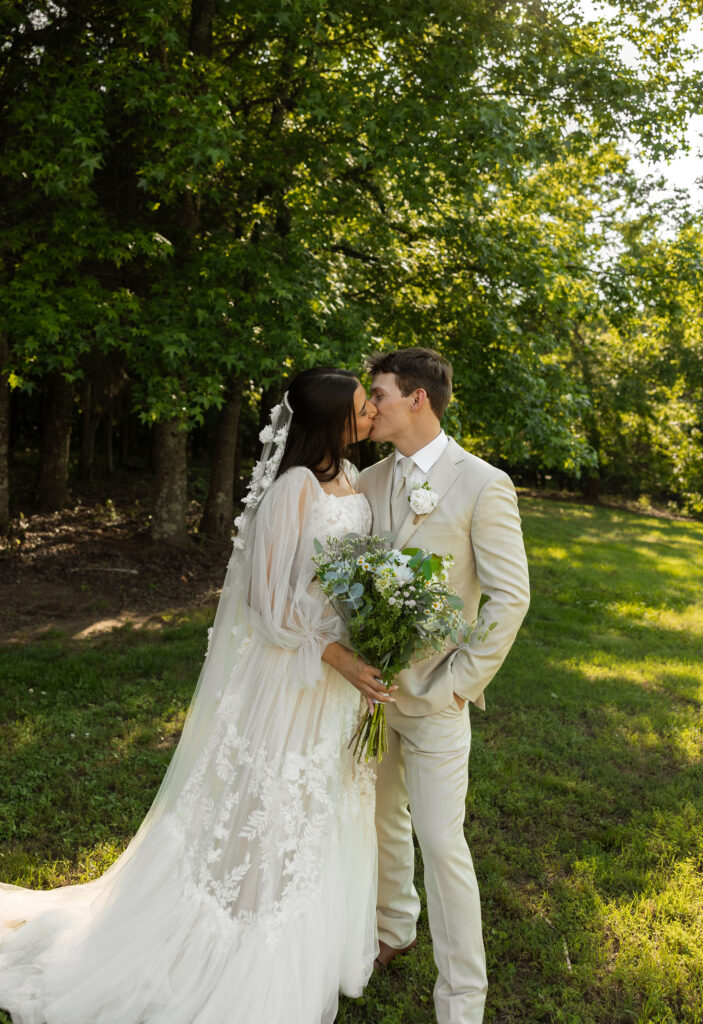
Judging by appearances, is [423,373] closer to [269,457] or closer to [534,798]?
[269,457]

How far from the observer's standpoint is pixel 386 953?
3666 mm

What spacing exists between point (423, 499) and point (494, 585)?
45 cm

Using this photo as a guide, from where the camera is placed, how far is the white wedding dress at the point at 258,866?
10.3 feet

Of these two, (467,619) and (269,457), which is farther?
(269,457)

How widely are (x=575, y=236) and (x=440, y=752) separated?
9219 mm

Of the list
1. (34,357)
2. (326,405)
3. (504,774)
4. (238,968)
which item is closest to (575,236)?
(34,357)

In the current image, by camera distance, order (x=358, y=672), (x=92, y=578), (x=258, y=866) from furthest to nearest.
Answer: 1. (x=92, y=578)
2. (x=258, y=866)
3. (x=358, y=672)

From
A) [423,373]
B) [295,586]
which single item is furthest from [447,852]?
[423,373]

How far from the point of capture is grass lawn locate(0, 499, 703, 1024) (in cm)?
360

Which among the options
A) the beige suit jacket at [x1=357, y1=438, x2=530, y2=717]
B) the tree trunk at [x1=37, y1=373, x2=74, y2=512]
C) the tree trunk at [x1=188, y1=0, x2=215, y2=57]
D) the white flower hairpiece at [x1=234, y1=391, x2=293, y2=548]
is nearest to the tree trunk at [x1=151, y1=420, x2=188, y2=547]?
the tree trunk at [x1=37, y1=373, x2=74, y2=512]

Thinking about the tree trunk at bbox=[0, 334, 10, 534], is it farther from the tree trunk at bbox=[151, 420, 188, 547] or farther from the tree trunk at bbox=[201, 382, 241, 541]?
the tree trunk at bbox=[201, 382, 241, 541]

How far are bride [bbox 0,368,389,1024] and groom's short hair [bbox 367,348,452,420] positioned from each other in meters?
0.21

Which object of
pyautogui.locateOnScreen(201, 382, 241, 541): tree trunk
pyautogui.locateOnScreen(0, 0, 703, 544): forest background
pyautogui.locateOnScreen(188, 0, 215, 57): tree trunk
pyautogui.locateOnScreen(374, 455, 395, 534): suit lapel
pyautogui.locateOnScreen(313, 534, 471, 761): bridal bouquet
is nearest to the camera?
pyautogui.locateOnScreen(313, 534, 471, 761): bridal bouquet

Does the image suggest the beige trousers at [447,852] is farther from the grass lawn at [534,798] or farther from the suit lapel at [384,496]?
the suit lapel at [384,496]
